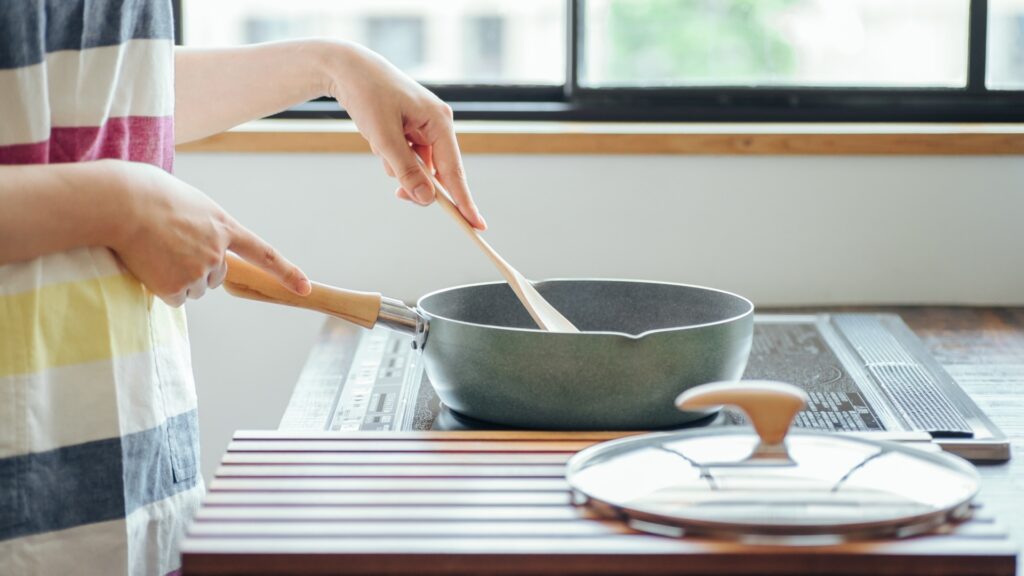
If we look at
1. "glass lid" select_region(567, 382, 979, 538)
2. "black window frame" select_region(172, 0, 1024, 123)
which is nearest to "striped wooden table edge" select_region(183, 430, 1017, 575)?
"glass lid" select_region(567, 382, 979, 538)

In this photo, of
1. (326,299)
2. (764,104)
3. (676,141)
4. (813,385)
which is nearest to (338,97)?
(326,299)

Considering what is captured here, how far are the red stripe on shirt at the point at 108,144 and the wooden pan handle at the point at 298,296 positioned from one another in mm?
107

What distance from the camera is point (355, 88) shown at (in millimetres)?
1075

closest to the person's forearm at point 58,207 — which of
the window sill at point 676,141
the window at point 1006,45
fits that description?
A: the window sill at point 676,141

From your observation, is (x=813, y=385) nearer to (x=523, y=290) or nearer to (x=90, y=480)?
(x=523, y=290)

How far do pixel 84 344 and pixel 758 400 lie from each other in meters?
0.50

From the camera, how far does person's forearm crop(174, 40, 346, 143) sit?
1138 millimetres

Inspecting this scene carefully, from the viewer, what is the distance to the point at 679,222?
5.89 ft

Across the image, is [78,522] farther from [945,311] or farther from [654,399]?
[945,311]

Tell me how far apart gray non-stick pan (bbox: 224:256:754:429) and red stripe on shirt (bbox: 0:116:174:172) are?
110 millimetres

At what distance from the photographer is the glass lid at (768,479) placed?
0.66 m

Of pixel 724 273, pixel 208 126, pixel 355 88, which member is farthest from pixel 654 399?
pixel 724 273

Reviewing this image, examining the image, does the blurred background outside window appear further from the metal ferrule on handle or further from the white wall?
the metal ferrule on handle

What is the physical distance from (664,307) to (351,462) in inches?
16.2
